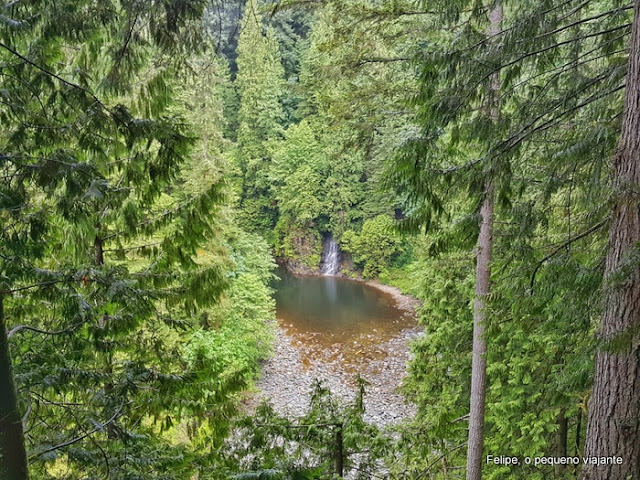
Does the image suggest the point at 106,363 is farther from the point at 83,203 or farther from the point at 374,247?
the point at 374,247

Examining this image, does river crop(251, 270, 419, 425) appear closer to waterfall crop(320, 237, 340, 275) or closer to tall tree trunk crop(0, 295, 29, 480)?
waterfall crop(320, 237, 340, 275)

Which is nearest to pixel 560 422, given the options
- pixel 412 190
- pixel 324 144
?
pixel 412 190

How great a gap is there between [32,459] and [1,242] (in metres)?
1.20

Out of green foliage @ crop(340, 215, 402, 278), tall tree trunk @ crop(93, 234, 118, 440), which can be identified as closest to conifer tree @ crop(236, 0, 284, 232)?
green foliage @ crop(340, 215, 402, 278)

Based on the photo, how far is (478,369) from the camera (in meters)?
5.58

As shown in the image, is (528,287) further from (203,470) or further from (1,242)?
(1,242)

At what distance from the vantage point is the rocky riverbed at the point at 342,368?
38.7 ft

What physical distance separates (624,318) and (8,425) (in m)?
3.14

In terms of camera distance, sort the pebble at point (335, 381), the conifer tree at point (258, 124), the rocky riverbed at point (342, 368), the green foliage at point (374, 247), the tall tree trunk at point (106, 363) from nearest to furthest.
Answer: the tall tree trunk at point (106, 363), the pebble at point (335, 381), the rocky riverbed at point (342, 368), the green foliage at point (374, 247), the conifer tree at point (258, 124)

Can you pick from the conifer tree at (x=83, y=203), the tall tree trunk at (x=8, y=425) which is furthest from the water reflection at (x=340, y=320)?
the tall tree trunk at (x=8, y=425)

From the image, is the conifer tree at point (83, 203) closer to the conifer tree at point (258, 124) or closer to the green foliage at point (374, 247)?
the green foliage at point (374, 247)

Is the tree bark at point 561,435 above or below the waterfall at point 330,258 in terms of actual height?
below

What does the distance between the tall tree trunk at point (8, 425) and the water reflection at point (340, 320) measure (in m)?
12.2

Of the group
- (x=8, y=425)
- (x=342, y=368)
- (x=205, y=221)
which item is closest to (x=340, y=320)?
→ (x=342, y=368)
